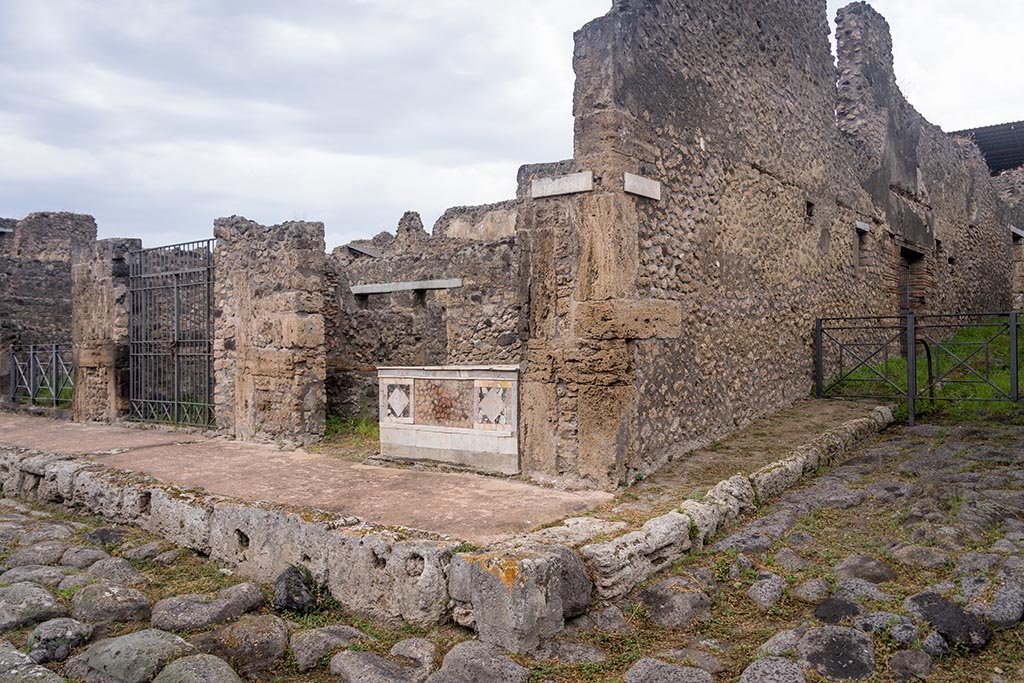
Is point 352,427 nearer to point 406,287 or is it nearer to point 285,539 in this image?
point 285,539

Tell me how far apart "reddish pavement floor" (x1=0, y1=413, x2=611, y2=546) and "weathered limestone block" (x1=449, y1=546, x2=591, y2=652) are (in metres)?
0.41

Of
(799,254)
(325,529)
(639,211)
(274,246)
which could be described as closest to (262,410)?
(274,246)

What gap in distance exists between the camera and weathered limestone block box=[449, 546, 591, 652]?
400cm

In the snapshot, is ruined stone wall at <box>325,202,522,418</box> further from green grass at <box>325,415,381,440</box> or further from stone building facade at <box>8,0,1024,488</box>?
green grass at <box>325,415,381,440</box>

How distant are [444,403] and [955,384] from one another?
265 inches

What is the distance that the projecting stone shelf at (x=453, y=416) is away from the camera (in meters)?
6.62

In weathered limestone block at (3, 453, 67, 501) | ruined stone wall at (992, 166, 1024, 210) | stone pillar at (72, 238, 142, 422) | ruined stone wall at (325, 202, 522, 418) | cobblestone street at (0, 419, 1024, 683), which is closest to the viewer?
cobblestone street at (0, 419, 1024, 683)

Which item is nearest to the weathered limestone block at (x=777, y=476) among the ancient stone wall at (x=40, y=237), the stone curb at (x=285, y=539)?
the stone curb at (x=285, y=539)

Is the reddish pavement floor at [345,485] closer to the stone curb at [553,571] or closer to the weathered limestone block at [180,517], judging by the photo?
the weathered limestone block at [180,517]

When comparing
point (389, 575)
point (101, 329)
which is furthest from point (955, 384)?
point (101, 329)

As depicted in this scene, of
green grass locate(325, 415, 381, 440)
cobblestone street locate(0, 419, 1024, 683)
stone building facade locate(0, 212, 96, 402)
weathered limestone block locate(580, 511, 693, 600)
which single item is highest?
stone building facade locate(0, 212, 96, 402)

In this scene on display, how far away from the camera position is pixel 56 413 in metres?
12.3

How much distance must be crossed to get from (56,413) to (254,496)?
8.25m

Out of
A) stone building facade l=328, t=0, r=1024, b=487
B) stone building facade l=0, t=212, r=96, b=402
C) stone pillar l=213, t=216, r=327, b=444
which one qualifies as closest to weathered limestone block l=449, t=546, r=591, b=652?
stone building facade l=328, t=0, r=1024, b=487
